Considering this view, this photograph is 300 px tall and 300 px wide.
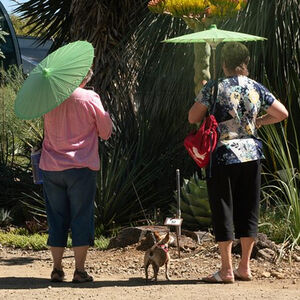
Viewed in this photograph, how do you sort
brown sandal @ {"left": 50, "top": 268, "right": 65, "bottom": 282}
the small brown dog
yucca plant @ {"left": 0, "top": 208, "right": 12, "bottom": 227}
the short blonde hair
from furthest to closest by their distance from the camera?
1. yucca plant @ {"left": 0, "top": 208, "right": 12, "bottom": 227}
2. brown sandal @ {"left": 50, "top": 268, "right": 65, "bottom": 282}
3. the small brown dog
4. the short blonde hair

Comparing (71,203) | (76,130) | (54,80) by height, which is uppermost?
(54,80)

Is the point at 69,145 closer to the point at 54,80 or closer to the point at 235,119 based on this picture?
the point at 54,80

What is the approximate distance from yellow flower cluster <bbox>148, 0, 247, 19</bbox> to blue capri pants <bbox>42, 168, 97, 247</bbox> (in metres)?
1.83

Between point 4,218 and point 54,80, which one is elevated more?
point 54,80

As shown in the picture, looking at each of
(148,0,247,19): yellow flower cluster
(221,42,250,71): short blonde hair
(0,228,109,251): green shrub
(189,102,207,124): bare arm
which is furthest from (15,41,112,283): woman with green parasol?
(0,228,109,251): green shrub

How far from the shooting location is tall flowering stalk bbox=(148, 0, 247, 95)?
773 centimetres

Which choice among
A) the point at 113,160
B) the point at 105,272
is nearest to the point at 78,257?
the point at 105,272

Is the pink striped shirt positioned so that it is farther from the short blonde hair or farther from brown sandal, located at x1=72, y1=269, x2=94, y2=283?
the short blonde hair

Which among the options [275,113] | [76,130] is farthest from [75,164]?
[275,113]

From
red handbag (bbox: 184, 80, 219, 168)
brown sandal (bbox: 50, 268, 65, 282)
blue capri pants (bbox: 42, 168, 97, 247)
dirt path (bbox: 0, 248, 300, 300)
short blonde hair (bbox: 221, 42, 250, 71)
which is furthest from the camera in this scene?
brown sandal (bbox: 50, 268, 65, 282)

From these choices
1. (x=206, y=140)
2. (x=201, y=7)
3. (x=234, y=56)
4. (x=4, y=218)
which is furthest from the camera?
(x=4, y=218)

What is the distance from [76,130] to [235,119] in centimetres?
114

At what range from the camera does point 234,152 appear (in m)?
6.32

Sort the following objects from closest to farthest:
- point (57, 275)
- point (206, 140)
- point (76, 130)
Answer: point (206, 140) < point (76, 130) < point (57, 275)
